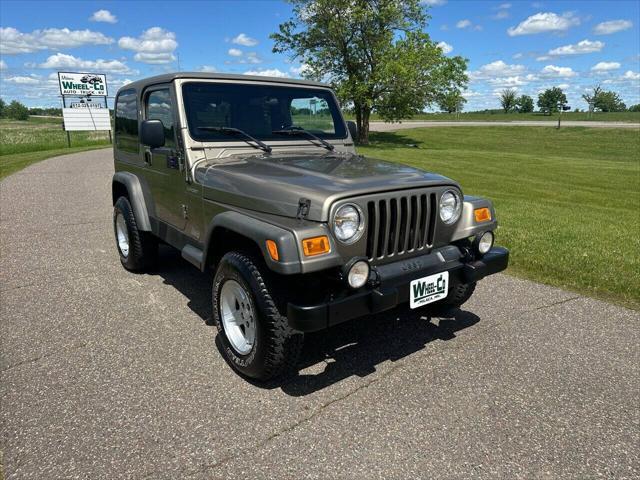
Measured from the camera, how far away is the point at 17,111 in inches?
4016

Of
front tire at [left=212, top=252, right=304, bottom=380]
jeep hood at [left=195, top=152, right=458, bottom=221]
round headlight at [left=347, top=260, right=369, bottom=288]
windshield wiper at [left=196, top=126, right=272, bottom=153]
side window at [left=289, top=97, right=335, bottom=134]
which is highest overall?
side window at [left=289, top=97, right=335, bottom=134]

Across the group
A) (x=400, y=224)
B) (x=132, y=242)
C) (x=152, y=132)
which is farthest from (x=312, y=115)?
(x=132, y=242)

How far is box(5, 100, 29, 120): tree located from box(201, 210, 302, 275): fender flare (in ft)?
393

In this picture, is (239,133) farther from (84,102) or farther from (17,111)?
(17,111)

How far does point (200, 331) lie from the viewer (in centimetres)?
381

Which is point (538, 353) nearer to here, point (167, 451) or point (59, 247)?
point (167, 451)

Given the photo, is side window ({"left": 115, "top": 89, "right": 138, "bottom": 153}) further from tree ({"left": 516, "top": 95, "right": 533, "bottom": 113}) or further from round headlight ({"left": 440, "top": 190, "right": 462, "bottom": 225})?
tree ({"left": 516, "top": 95, "right": 533, "bottom": 113})

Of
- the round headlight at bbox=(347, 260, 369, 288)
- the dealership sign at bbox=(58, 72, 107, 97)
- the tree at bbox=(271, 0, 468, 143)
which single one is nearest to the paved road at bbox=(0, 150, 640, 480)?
the round headlight at bbox=(347, 260, 369, 288)

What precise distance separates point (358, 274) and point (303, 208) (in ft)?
1.66

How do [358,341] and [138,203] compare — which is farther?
[138,203]

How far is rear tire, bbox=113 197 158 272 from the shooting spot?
15.7ft

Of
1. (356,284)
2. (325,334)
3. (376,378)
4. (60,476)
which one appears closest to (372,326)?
(325,334)

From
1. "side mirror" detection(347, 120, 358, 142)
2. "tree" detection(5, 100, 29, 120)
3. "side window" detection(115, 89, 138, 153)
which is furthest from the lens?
"tree" detection(5, 100, 29, 120)

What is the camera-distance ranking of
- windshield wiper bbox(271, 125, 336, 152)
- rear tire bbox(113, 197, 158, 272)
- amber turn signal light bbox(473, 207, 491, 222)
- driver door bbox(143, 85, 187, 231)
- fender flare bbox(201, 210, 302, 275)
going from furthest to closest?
rear tire bbox(113, 197, 158, 272) → windshield wiper bbox(271, 125, 336, 152) → driver door bbox(143, 85, 187, 231) → amber turn signal light bbox(473, 207, 491, 222) → fender flare bbox(201, 210, 302, 275)
